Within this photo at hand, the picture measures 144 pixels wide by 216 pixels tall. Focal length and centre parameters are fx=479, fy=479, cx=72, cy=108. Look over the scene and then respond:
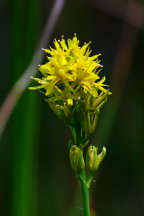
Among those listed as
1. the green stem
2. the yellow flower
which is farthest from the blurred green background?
the green stem

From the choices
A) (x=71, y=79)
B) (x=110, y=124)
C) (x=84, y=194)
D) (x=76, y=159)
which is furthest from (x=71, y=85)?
(x=110, y=124)

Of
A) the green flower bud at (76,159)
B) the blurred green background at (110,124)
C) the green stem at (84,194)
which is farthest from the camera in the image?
the blurred green background at (110,124)

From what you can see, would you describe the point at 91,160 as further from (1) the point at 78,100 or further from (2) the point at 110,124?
(2) the point at 110,124

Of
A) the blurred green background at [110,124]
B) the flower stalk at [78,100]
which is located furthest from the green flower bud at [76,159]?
the blurred green background at [110,124]

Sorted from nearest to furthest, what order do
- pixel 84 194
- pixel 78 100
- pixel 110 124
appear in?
pixel 84 194, pixel 78 100, pixel 110 124

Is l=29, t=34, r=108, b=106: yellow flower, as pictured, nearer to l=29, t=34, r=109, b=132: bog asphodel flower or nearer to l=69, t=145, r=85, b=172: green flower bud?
l=29, t=34, r=109, b=132: bog asphodel flower

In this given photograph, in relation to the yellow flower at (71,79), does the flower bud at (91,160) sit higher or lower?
lower

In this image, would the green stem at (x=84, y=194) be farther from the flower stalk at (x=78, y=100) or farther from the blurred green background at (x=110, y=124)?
the blurred green background at (x=110, y=124)

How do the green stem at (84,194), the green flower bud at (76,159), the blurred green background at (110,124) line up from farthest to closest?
the blurred green background at (110,124), the green flower bud at (76,159), the green stem at (84,194)

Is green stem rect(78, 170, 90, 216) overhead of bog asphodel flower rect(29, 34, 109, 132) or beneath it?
beneath

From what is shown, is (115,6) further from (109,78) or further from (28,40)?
(28,40)

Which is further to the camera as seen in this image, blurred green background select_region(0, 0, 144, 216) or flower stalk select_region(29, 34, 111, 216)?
blurred green background select_region(0, 0, 144, 216)
